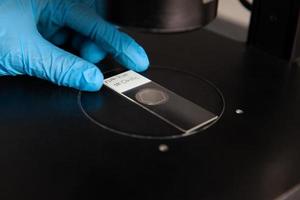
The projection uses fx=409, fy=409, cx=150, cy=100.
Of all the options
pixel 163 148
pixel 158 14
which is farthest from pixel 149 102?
pixel 158 14

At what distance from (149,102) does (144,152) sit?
138mm

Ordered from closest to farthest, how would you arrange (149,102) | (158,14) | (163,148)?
(158,14), (163,148), (149,102)

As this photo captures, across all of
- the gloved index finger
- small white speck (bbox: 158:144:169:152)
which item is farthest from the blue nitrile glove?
small white speck (bbox: 158:144:169:152)

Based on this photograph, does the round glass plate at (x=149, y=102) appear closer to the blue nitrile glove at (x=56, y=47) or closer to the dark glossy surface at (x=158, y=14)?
the blue nitrile glove at (x=56, y=47)

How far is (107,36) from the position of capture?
30.7 inches

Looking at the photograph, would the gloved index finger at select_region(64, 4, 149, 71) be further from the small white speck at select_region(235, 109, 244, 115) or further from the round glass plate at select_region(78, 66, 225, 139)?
the small white speck at select_region(235, 109, 244, 115)

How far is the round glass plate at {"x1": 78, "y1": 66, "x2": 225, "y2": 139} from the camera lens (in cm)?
61

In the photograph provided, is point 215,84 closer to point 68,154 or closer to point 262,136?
A: point 262,136

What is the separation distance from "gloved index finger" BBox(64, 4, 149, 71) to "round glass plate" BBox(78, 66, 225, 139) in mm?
35

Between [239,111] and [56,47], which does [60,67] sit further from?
[239,111]

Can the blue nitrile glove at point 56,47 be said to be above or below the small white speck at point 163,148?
above

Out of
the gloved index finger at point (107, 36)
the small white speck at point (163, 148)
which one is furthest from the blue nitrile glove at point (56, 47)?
the small white speck at point (163, 148)

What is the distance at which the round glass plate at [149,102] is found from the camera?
0.61 m

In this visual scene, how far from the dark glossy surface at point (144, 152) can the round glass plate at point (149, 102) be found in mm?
15
